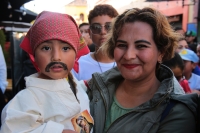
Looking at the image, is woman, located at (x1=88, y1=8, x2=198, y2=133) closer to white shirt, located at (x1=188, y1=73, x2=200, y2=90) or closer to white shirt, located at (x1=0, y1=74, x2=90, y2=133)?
white shirt, located at (x1=0, y1=74, x2=90, y2=133)

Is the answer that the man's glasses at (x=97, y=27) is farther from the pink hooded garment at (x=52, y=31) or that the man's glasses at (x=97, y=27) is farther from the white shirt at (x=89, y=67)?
the pink hooded garment at (x=52, y=31)

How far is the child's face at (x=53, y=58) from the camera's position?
1.51 meters

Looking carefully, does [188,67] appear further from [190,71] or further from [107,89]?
[107,89]

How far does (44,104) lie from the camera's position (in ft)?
4.87

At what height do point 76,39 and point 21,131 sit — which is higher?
point 76,39

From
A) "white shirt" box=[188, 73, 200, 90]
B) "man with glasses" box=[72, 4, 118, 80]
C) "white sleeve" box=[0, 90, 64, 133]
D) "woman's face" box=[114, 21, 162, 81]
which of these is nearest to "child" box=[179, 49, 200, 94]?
"white shirt" box=[188, 73, 200, 90]

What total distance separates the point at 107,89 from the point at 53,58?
0.62 metres

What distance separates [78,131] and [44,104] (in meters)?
0.29

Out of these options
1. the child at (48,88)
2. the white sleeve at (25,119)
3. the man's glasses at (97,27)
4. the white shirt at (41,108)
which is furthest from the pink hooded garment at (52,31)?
the man's glasses at (97,27)

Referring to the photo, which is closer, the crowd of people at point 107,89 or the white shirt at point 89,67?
the crowd of people at point 107,89

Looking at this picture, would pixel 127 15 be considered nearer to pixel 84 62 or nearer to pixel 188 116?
pixel 188 116

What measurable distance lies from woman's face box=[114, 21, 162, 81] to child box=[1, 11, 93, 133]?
1.16ft

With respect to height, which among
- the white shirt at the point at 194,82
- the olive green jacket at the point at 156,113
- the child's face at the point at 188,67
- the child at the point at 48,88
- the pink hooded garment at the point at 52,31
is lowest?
the white shirt at the point at 194,82

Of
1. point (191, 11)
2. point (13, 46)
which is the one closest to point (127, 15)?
point (13, 46)
